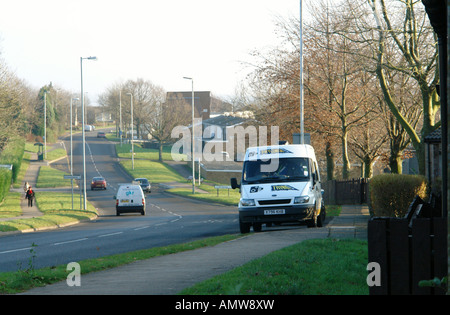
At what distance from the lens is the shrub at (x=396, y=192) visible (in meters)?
19.7

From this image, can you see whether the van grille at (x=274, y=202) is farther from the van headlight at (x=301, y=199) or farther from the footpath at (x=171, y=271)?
the footpath at (x=171, y=271)

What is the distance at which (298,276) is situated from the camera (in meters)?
8.45

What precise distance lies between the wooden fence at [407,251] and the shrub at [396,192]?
13.6 metres

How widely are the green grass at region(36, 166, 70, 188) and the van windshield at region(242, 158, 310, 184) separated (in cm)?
4918

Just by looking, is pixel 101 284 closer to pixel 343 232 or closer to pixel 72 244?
pixel 343 232

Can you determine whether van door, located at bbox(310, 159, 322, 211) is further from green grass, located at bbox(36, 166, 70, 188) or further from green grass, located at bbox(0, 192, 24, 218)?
green grass, located at bbox(36, 166, 70, 188)

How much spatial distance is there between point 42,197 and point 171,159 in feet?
160

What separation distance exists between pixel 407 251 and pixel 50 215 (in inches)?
1161

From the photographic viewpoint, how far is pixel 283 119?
38.4m

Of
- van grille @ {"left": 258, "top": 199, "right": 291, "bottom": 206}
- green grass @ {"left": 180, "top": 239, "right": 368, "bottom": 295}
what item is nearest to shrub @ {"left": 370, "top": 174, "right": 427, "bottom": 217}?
van grille @ {"left": 258, "top": 199, "right": 291, "bottom": 206}

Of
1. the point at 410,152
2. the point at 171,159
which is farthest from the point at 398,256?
the point at 171,159

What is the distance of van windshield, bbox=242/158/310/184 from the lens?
1867cm

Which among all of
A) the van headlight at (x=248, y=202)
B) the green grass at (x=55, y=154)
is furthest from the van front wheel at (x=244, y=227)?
the green grass at (x=55, y=154)
